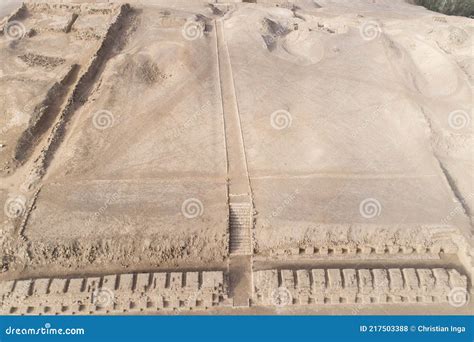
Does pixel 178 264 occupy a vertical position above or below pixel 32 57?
below

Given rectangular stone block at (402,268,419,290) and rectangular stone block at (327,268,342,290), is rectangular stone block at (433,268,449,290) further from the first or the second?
rectangular stone block at (327,268,342,290)

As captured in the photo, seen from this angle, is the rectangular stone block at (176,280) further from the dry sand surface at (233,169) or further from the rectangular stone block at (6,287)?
the rectangular stone block at (6,287)

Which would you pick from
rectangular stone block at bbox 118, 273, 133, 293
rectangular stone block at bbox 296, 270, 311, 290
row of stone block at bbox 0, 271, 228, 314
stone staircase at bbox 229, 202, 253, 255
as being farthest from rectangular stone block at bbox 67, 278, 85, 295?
rectangular stone block at bbox 296, 270, 311, 290

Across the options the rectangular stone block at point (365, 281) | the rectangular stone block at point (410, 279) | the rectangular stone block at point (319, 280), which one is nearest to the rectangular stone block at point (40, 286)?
the rectangular stone block at point (319, 280)

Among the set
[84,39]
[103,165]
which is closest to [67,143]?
[103,165]

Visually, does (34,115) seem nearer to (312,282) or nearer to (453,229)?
(312,282)

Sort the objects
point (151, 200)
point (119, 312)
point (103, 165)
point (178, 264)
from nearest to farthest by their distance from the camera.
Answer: point (119, 312) → point (178, 264) → point (151, 200) → point (103, 165)
